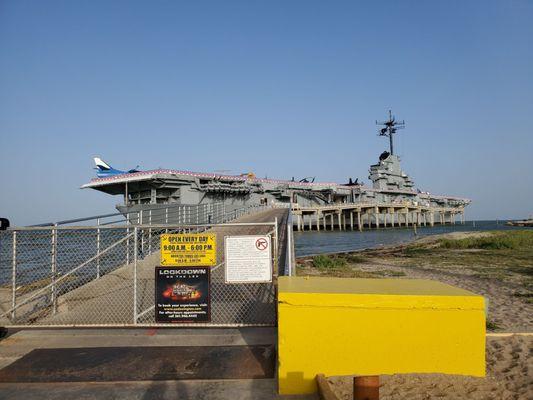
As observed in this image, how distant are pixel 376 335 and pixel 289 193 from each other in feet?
180

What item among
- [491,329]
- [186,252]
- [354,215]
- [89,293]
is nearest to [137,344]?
[186,252]

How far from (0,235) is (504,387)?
7653mm

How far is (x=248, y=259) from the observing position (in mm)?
6164

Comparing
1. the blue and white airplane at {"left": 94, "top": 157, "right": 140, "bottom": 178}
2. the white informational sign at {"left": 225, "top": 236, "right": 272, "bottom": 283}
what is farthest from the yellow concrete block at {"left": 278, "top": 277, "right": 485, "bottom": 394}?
the blue and white airplane at {"left": 94, "top": 157, "right": 140, "bottom": 178}

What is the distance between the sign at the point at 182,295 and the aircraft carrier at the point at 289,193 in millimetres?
11693

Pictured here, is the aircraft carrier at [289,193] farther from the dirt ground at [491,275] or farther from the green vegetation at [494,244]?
the green vegetation at [494,244]

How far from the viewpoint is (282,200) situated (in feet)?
202

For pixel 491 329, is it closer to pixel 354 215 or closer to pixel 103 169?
pixel 103 169

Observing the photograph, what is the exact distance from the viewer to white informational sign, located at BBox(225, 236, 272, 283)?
6.13m

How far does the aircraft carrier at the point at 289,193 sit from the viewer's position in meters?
42.7

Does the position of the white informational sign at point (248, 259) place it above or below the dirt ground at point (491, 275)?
above

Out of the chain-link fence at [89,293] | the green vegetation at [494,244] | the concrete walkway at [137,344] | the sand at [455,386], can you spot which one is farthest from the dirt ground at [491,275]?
the concrete walkway at [137,344]

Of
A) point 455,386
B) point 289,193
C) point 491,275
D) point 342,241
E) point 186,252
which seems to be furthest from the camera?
point 289,193

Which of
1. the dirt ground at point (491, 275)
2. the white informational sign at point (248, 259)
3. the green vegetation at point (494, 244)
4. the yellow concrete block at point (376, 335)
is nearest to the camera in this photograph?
the yellow concrete block at point (376, 335)
